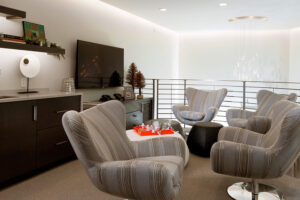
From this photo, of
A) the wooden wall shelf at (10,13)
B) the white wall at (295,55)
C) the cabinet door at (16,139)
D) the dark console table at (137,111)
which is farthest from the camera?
the white wall at (295,55)

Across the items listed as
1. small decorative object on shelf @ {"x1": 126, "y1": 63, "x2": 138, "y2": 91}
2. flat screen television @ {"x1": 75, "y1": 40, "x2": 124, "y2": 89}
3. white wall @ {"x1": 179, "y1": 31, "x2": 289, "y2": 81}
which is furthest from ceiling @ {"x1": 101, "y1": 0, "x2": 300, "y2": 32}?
small decorative object on shelf @ {"x1": 126, "y1": 63, "x2": 138, "y2": 91}

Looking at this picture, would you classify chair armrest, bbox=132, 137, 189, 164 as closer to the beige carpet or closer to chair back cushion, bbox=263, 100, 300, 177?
the beige carpet

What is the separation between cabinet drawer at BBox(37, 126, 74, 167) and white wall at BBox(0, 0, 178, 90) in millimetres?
755

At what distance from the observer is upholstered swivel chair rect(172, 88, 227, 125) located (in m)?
4.68

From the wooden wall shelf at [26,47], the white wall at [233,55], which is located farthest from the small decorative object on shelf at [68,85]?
the white wall at [233,55]

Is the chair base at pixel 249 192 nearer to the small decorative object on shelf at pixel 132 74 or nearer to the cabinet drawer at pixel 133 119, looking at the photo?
the cabinet drawer at pixel 133 119

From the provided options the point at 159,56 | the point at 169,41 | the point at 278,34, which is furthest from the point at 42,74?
the point at 278,34

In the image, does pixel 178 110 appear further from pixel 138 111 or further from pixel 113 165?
pixel 113 165

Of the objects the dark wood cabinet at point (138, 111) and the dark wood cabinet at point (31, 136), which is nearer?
the dark wood cabinet at point (31, 136)

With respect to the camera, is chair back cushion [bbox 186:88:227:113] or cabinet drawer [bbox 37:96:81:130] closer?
cabinet drawer [bbox 37:96:81:130]

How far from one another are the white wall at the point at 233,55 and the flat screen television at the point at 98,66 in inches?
132

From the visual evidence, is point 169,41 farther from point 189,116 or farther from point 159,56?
point 189,116

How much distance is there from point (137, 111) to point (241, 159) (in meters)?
3.40

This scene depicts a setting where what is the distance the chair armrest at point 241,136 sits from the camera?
2.67 m
